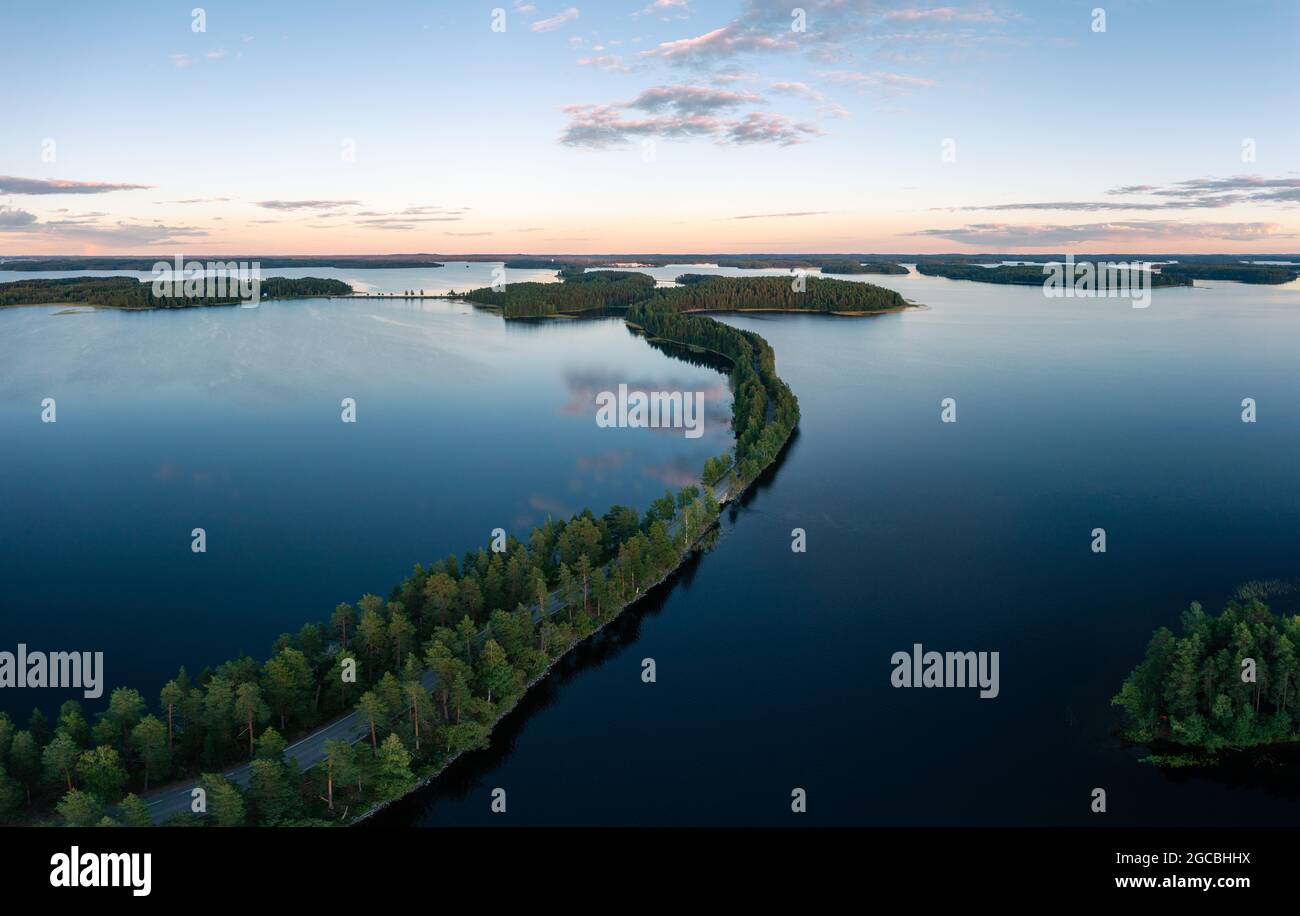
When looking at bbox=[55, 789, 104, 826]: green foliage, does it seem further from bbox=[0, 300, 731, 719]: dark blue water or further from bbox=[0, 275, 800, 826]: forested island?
bbox=[0, 300, 731, 719]: dark blue water

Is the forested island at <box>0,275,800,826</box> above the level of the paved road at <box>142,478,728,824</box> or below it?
above

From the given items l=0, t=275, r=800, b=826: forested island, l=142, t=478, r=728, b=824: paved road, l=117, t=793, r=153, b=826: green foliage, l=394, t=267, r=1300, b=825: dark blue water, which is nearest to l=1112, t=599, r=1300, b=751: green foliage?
l=394, t=267, r=1300, b=825: dark blue water

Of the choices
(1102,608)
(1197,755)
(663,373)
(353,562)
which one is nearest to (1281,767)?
(1197,755)

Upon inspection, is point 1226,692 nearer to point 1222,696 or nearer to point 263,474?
point 1222,696

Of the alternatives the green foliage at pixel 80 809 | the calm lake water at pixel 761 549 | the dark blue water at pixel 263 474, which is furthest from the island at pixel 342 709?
the dark blue water at pixel 263 474

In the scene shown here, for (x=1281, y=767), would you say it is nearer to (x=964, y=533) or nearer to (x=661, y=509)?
(x=964, y=533)

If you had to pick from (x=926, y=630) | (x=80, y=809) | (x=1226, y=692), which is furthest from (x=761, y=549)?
(x=80, y=809)
